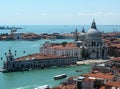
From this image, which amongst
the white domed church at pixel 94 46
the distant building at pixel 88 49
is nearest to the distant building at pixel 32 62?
the distant building at pixel 88 49

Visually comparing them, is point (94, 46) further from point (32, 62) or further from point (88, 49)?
point (32, 62)

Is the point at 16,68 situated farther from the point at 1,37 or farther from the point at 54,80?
the point at 1,37

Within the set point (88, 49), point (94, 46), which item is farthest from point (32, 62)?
point (94, 46)

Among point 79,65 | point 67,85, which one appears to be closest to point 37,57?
point 79,65

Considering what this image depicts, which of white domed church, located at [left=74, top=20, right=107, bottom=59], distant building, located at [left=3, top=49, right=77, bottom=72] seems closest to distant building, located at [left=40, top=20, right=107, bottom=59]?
white domed church, located at [left=74, top=20, right=107, bottom=59]

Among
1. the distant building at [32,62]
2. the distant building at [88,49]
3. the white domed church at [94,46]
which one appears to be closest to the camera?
the distant building at [32,62]

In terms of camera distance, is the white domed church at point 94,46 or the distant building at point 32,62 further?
the white domed church at point 94,46

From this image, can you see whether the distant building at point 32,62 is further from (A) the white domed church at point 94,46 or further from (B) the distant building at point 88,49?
(A) the white domed church at point 94,46

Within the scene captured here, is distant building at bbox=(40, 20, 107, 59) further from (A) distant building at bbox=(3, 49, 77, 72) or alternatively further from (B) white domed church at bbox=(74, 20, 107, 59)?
(A) distant building at bbox=(3, 49, 77, 72)

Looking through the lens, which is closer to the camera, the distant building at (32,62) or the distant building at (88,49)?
the distant building at (32,62)

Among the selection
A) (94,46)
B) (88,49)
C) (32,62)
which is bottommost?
(32,62)

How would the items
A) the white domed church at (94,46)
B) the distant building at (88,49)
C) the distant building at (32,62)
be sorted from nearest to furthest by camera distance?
the distant building at (32,62) → the distant building at (88,49) → the white domed church at (94,46)
